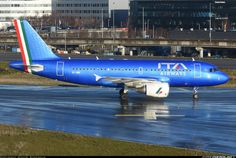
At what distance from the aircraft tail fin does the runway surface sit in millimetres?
3618

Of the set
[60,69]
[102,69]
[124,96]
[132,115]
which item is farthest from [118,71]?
[132,115]

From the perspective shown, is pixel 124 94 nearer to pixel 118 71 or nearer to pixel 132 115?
pixel 118 71

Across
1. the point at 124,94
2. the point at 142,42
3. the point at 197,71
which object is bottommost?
the point at 124,94

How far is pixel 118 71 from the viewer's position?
51.8 m

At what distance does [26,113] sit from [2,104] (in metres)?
5.33

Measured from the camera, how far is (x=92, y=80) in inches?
2044

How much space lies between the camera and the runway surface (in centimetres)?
3369

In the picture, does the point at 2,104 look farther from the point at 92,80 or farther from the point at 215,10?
the point at 215,10

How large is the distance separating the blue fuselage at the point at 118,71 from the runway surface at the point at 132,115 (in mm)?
1708

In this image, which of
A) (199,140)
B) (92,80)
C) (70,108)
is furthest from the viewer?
(92,80)

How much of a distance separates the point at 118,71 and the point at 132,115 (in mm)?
11006

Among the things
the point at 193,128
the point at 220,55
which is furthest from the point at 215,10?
the point at 193,128

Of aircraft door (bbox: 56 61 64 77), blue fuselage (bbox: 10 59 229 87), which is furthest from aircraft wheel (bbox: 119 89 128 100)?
aircraft door (bbox: 56 61 64 77)

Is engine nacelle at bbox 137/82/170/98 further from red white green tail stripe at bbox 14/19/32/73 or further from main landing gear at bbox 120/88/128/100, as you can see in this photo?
red white green tail stripe at bbox 14/19/32/73
